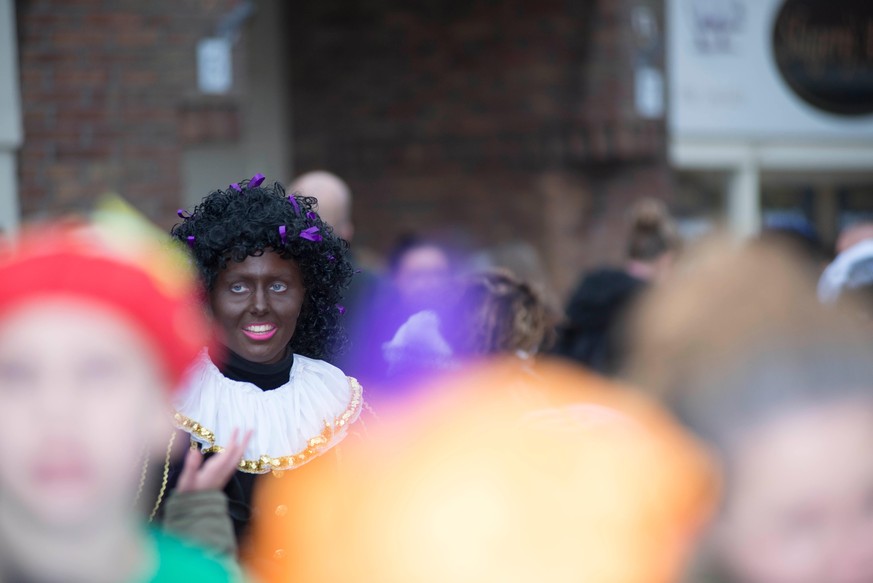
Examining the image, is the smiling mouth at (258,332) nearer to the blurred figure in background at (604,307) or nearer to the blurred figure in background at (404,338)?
the blurred figure in background at (404,338)

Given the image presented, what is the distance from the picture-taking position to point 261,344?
7.58 ft

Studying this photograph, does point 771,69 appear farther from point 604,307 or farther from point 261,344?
point 261,344

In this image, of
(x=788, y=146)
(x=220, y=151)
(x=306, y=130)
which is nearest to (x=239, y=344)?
(x=306, y=130)

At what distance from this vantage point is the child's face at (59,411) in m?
1.41

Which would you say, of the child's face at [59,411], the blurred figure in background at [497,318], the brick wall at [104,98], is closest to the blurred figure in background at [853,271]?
the blurred figure in background at [497,318]

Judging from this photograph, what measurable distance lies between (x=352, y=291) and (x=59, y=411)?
7.86 feet

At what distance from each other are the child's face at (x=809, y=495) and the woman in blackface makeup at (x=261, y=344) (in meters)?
0.94

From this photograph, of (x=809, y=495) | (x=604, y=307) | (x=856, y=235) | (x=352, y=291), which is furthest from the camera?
(x=604, y=307)

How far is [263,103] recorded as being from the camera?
826 cm

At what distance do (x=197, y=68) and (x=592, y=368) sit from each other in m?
Result: 2.66

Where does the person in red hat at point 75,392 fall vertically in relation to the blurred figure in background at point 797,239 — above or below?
above

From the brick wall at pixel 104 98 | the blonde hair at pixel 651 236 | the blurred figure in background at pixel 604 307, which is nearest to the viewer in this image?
the blurred figure in background at pixel 604 307

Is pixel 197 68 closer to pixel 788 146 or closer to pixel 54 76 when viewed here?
pixel 54 76

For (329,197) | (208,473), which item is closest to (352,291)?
(329,197)
